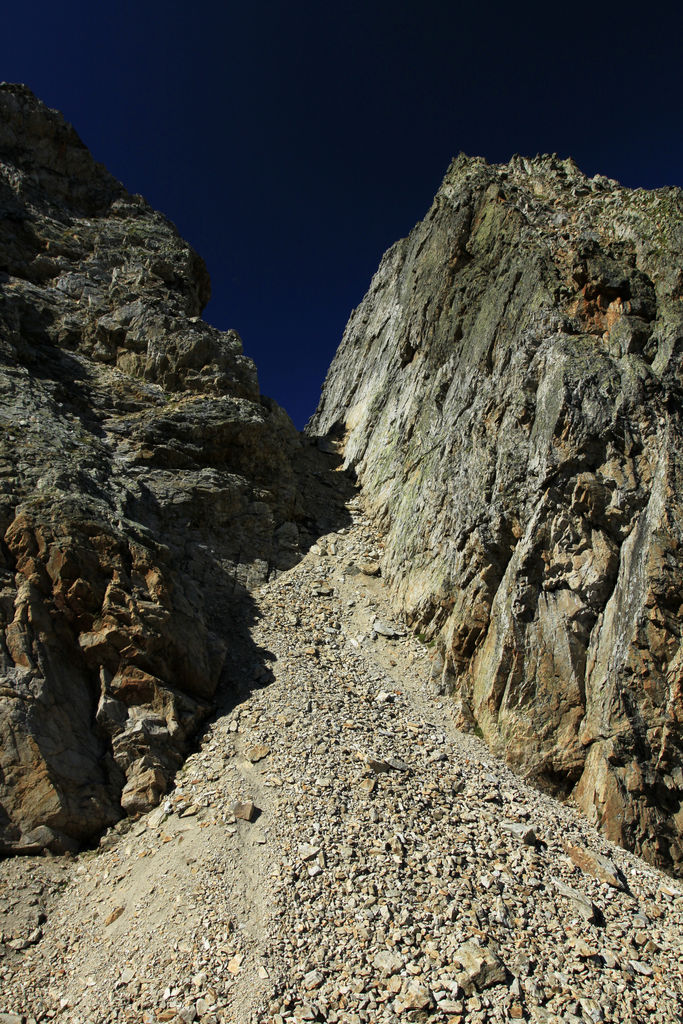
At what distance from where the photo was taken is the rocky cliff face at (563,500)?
12.3m

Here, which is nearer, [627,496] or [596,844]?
[596,844]

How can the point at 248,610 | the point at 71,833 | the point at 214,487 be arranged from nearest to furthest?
the point at 71,833 → the point at 248,610 → the point at 214,487

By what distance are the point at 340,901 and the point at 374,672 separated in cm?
785

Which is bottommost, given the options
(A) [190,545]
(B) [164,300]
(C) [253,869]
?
(C) [253,869]

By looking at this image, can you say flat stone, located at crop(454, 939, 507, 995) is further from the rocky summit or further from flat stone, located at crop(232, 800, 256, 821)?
flat stone, located at crop(232, 800, 256, 821)

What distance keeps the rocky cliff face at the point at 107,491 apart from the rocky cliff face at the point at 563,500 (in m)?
6.83

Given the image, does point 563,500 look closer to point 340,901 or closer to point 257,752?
point 257,752

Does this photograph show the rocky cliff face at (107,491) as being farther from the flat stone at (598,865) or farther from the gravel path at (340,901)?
the flat stone at (598,865)

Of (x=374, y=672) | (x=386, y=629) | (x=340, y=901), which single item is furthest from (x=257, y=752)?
(x=386, y=629)

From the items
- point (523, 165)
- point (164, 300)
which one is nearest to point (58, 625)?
point (164, 300)

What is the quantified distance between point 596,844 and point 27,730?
39.5ft

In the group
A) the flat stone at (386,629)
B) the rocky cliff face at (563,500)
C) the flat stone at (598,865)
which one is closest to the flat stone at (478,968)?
the flat stone at (598,865)

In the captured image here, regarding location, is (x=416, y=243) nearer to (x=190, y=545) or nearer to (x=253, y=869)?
(x=190, y=545)

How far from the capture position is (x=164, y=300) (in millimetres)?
29562
